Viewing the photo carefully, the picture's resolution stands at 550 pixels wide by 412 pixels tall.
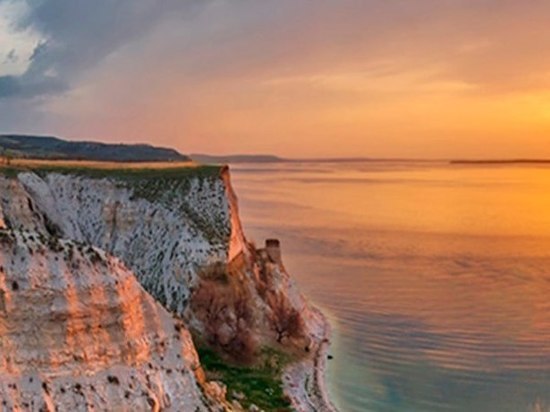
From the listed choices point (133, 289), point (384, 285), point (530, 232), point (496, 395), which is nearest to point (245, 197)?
point (530, 232)

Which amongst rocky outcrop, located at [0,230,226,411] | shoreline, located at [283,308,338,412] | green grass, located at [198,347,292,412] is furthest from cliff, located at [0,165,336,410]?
green grass, located at [198,347,292,412]

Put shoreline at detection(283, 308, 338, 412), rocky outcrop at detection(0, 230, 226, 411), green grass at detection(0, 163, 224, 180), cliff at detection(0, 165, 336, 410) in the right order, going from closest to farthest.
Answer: rocky outcrop at detection(0, 230, 226, 411), cliff at detection(0, 165, 336, 410), shoreline at detection(283, 308, 338, 412), green grass at detection(0, 163, 224, 180)

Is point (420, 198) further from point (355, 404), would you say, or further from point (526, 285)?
point (355, 404)

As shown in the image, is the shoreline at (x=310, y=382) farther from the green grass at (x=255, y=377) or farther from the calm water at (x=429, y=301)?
the calm water at (x=429, y=301)

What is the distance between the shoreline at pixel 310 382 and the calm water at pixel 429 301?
0.80 m

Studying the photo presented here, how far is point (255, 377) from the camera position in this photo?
37188 millimetres

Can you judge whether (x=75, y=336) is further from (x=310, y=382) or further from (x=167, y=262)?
(x=167, y=262)

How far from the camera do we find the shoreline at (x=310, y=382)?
3481 cm

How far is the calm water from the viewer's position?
37.9m

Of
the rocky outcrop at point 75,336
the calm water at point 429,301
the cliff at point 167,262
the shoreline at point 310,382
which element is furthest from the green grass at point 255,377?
the rocky outcrop at point 75,336

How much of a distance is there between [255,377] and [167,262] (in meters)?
8.26

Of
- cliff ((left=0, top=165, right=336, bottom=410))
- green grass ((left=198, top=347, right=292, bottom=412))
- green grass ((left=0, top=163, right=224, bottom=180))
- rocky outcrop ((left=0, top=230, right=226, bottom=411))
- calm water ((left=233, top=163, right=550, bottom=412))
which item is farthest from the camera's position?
green grass ((left=0, top=163, right=224, bottom=180))

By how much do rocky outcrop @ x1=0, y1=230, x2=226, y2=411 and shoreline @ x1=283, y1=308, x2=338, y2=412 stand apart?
10973 millimetres

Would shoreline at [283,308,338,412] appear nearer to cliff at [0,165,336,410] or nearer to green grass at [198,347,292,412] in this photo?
cliff at [0,165,336,410]
